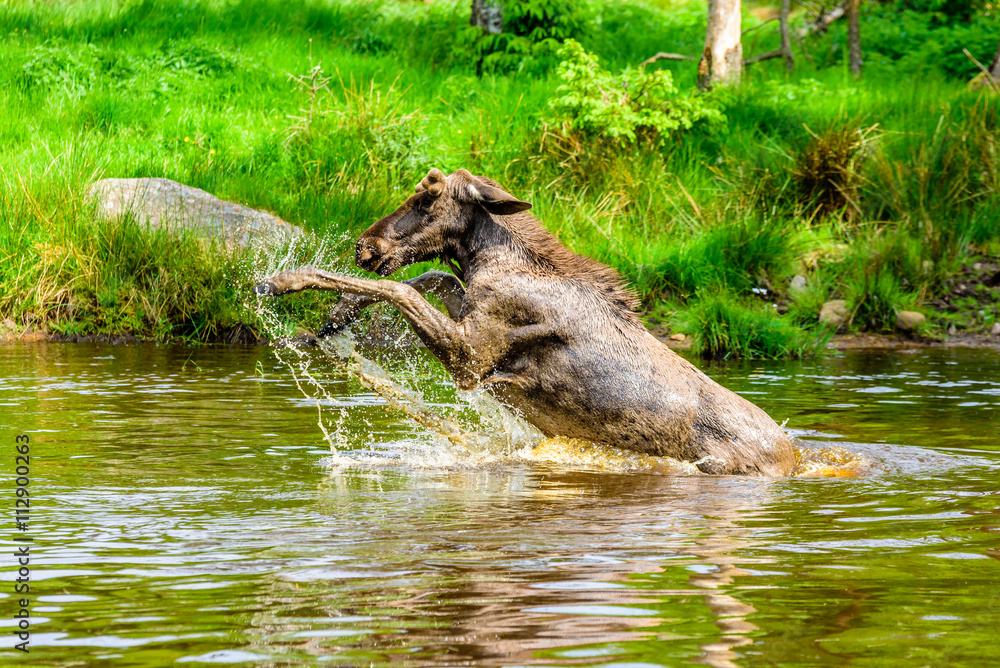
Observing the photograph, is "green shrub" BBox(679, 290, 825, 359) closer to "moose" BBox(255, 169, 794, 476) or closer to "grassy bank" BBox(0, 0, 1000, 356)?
"grassy bank" BBox(0, 0, 1000, 356)

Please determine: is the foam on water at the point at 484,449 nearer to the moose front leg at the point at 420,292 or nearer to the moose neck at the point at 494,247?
the moose front leg at the point at 420,292

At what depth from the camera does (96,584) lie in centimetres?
427

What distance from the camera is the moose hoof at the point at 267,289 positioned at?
6.83 metres

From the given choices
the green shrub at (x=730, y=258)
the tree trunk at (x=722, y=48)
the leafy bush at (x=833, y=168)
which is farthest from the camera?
the tree trunk at (x=722, y=48)

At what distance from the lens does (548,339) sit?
7.10 m

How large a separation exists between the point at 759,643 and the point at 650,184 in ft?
41.3

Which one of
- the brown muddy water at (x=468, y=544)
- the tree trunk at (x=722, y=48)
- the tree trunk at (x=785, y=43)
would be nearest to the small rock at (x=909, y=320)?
the brown muddy water at (x=468, y=544)

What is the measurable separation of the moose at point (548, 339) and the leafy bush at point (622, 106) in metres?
8.75

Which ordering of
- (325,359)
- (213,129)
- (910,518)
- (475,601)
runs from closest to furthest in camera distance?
1. (475,601)
2. (910,518)
3. (325,359)
4. (213,129)

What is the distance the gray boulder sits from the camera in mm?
13352

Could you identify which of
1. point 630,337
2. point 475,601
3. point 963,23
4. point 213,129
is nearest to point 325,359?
point 630,337

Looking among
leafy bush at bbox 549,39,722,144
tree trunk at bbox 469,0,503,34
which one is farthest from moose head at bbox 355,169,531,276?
tree trunk at bbox 469,0,503,34

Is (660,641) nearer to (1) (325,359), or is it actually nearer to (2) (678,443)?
(2) (678,443)

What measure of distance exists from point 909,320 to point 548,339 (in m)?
8.31
